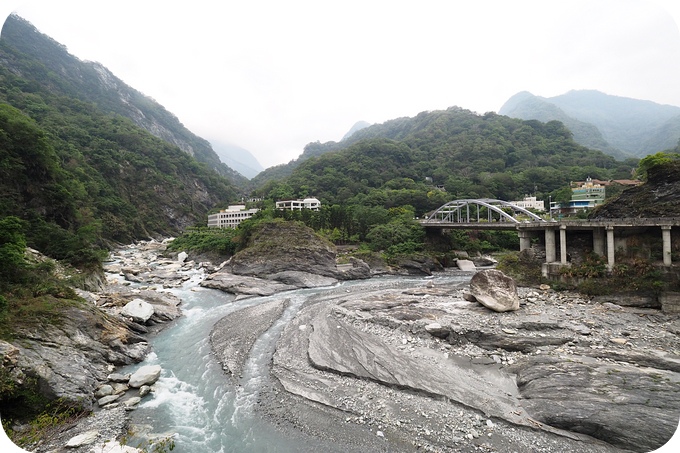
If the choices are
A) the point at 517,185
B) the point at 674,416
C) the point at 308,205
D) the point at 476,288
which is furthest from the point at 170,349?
the point at 517,185

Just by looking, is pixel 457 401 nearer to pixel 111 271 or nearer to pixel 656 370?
pixel 656 370

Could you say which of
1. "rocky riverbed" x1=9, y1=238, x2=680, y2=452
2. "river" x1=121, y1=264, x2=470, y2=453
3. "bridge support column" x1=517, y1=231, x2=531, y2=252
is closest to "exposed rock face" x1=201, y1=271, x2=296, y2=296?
"rocky riverbed" x1=9, y1=238, x2=680, y2=452

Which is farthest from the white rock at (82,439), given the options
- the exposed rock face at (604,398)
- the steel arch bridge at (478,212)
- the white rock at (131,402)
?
the steel arch bridge at (478,212)

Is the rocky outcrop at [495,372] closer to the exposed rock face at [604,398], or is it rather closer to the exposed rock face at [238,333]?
the exposed rock face at [604,398]

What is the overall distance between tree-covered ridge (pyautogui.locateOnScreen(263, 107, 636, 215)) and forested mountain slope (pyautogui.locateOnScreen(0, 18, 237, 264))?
24.7 metres

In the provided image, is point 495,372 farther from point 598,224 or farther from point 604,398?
point 598,224

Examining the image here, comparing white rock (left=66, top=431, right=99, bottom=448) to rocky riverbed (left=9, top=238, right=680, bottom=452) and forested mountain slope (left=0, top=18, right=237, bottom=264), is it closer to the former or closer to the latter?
rocky riverbed (left=9, top=238, right=680, bottom=452)

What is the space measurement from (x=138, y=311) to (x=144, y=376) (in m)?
6.70

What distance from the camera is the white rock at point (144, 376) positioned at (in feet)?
31.6

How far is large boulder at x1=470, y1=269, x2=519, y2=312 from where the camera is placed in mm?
14977

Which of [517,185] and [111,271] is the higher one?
[517,185]

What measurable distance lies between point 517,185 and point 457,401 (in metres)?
62.4

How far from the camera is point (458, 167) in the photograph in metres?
75.5

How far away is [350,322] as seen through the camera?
15.2 m
